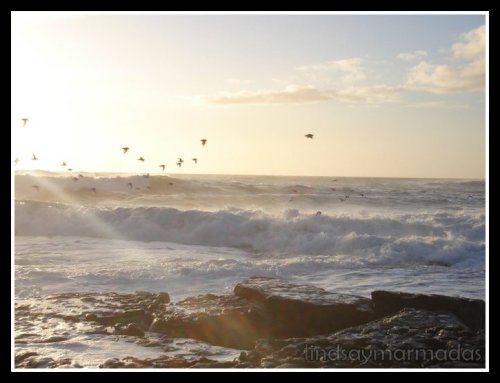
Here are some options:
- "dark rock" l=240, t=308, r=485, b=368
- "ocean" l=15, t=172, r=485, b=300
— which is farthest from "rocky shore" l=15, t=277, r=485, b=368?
"ocean" l=15, t=172, r=485, b=300

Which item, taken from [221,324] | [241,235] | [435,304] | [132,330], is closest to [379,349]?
[435,304]

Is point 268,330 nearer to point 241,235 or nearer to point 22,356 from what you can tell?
point 22,356

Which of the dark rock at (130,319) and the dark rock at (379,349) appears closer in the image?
the dark rock at (379,349)

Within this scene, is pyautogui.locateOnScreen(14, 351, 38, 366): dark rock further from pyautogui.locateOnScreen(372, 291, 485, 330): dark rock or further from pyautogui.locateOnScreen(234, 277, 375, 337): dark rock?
pyautogui.locateOnScreen(372, 291, 485, 330): dark rock

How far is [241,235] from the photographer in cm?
1329

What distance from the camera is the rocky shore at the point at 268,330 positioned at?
6125mm

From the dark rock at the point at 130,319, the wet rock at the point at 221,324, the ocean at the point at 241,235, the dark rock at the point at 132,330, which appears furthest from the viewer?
the ocean at the point at 241,235

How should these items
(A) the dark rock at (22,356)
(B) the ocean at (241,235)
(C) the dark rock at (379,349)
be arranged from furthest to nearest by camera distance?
1. (B) the ocean at (241,235)
2. (A) the dark rock at (22,356)
3. (C) the dark rock at (379,349)

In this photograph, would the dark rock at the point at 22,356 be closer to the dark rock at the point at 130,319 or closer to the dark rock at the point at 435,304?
the dark rock at the point at 130,319

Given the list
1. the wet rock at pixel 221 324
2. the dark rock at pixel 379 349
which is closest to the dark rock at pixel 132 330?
the wet rock at pixel 221 324

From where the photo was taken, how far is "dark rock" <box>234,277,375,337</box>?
261 inches

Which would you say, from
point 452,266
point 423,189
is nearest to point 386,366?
point 452,266

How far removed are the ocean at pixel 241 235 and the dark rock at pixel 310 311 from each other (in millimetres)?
1719

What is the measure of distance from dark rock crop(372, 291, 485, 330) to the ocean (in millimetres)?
1470
